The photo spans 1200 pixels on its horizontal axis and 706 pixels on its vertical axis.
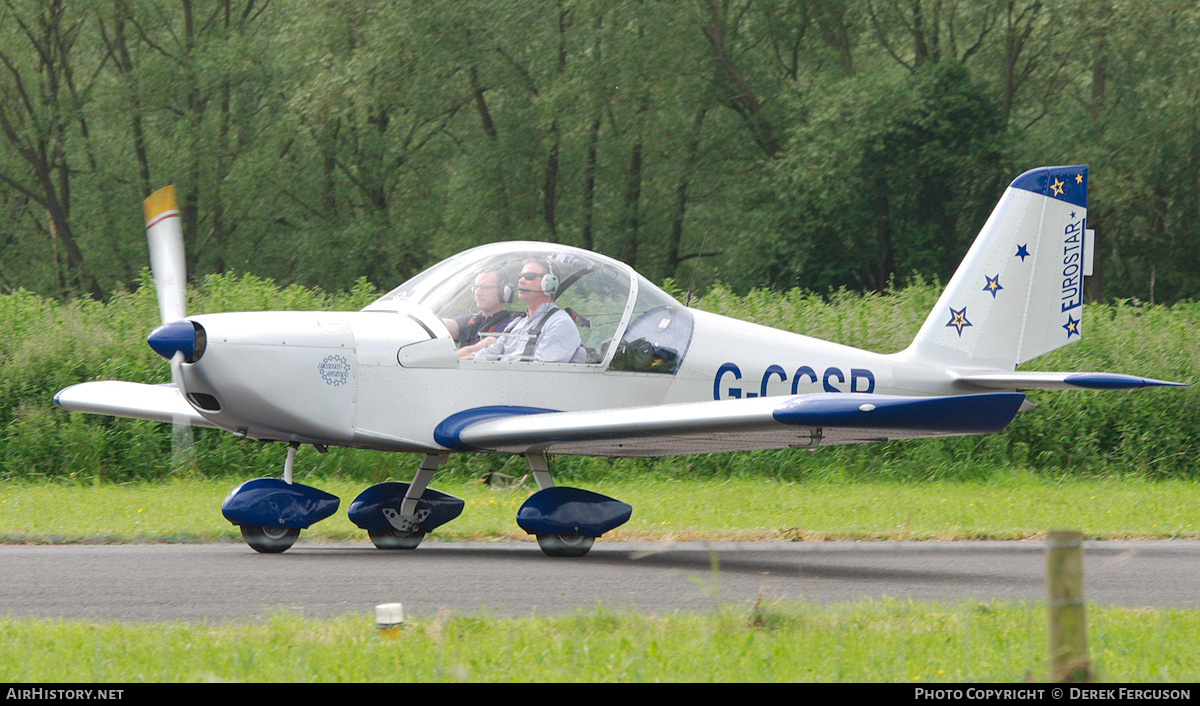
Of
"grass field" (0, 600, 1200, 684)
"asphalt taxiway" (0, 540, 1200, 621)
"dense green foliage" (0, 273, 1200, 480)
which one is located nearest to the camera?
"grass field" (0, 600, 1200, 684)

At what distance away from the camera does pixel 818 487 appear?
1388 centimetres

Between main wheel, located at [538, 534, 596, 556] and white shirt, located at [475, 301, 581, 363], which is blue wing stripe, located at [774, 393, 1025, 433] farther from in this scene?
white shirt, located at [475, 301, 581, 363]

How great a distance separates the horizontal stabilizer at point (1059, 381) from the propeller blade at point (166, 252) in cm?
629

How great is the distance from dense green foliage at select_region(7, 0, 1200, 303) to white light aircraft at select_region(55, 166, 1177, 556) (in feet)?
73.0

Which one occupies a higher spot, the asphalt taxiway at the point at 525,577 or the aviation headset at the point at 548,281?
the aviation headset at the point at 548,281

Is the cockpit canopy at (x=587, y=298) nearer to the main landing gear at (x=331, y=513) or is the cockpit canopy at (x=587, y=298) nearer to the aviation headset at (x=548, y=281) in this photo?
the aviation headset at (x=548, y=281)

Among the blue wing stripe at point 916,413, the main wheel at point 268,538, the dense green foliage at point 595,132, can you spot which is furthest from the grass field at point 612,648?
the dense green foliage at point 595,132

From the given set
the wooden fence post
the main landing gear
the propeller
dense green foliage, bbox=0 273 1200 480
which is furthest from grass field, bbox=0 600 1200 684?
dense green foliage, bbox=0 273 1200 480

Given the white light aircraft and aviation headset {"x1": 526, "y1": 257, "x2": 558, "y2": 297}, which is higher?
aviation headset {"x1": 526, "y1": 257, "x2": 558, "y2": 297}

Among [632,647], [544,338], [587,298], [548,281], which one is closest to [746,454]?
[587,298]

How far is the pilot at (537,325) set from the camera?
8656 millimetres

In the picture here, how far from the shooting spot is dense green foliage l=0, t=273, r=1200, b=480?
14250 millimetres

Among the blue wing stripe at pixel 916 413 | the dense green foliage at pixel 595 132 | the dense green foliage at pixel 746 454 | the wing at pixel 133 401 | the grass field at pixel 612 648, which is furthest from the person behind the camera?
the dense green foliage at pixel 595 132
